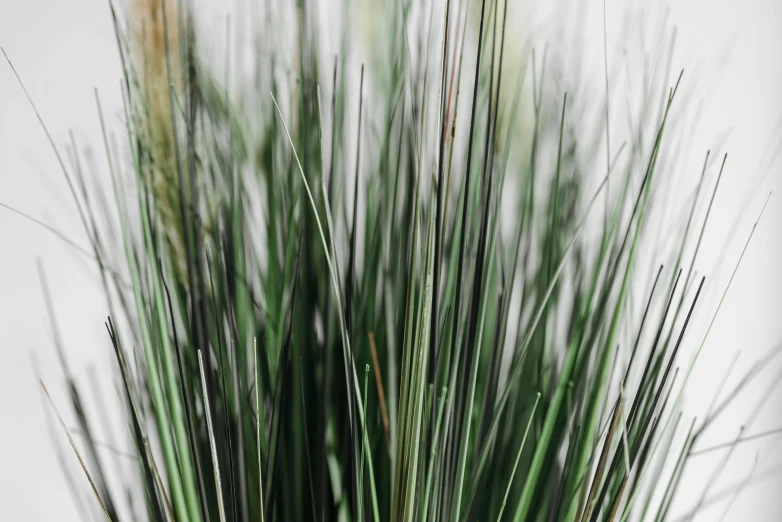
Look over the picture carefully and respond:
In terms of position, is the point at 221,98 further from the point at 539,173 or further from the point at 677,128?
the point at 677,128

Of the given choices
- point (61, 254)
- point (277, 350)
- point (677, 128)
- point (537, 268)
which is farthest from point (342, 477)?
point (677, 128)

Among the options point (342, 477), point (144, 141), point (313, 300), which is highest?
point (144, 141)

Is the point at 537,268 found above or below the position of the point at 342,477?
above

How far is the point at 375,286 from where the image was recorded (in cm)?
39

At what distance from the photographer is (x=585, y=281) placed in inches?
17.3

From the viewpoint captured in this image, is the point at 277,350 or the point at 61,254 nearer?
the point at 277,350

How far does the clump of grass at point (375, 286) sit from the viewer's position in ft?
0.99

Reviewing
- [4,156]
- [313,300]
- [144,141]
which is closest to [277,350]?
[313,300]

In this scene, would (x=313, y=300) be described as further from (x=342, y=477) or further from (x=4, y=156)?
(x=4, y=156)

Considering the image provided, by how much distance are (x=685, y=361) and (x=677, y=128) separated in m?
0.23

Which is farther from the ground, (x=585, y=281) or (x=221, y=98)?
(x=221, y=98)

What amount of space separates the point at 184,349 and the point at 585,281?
320mm

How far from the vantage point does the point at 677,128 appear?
19.9 inches

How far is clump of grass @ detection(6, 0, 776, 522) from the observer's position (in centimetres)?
30
